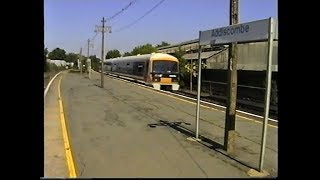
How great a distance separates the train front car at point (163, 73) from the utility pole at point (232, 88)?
2926 cm

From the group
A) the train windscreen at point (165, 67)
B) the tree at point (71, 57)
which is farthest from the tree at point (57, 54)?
the train windscreen at point (165, 67)

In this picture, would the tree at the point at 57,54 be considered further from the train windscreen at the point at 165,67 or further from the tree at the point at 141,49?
the train windscreen at the point at 165,67

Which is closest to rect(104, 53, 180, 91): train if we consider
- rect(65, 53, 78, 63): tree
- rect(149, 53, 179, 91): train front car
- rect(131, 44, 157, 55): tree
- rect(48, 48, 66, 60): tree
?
rect(149, 53, 179, 91): train front car

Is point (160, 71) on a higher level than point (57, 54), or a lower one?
A: lower

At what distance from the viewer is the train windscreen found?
Result: 41656 mm

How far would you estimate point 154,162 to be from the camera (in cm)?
999

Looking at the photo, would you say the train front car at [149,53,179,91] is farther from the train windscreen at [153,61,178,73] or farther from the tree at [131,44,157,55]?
the tree at [131,44,157,55]

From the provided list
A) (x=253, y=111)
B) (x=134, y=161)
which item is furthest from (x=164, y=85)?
(x=134, y=161)

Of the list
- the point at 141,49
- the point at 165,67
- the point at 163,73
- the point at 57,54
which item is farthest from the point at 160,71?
the point at 57,54

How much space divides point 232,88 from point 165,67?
98.6 feet

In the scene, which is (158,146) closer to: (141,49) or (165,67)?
(165,67)

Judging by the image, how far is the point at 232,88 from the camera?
12.1 meters
